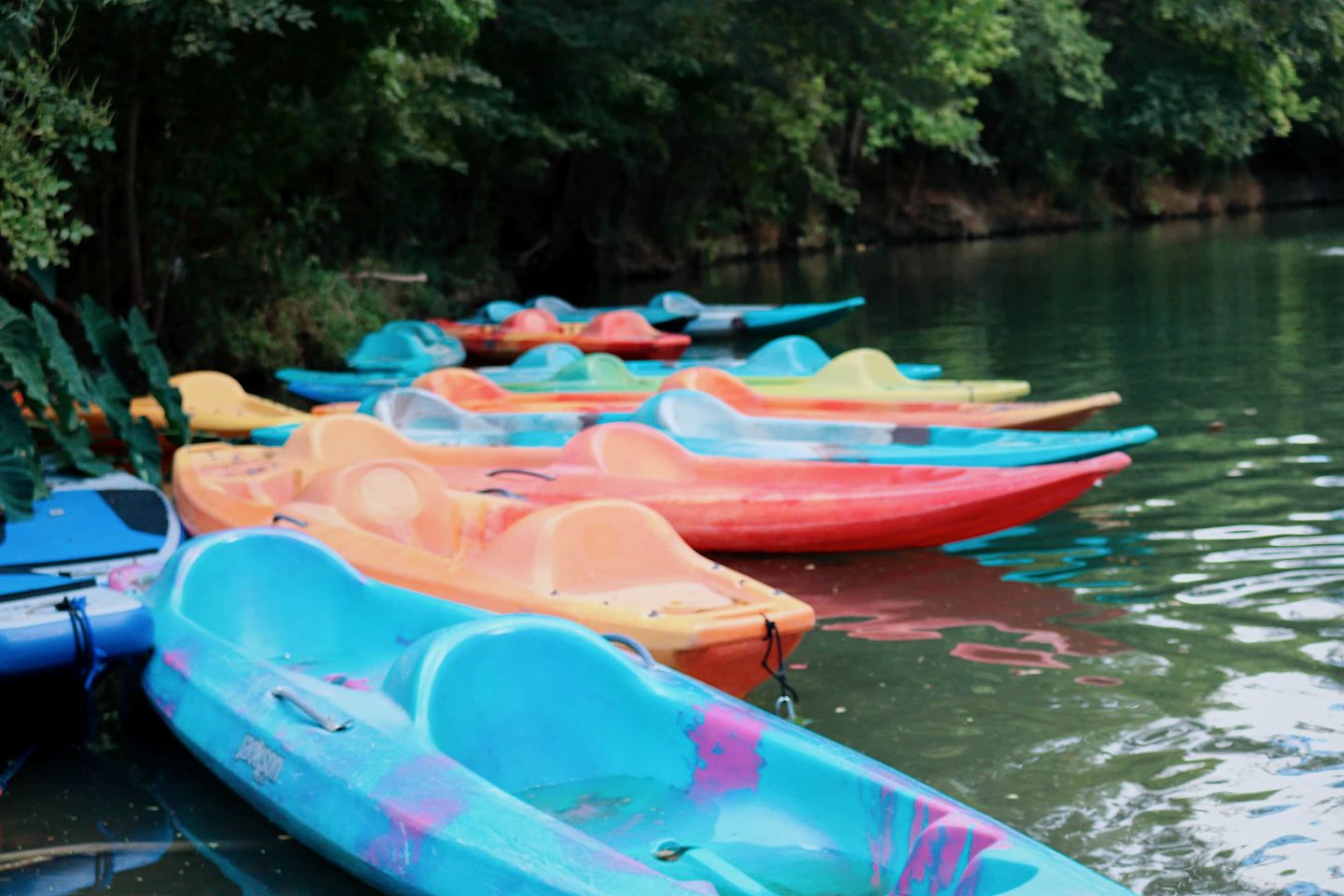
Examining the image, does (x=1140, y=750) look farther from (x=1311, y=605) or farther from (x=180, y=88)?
(x=180, y=88)

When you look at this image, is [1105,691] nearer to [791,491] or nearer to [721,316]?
[791,491]

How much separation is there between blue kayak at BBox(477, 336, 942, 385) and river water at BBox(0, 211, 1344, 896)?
7.10 ft

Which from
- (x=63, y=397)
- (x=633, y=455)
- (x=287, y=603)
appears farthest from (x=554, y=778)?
(x=63, y=397)

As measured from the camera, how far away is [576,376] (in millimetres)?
11516

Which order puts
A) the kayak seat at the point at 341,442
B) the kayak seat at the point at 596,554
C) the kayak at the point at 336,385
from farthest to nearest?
1. the kayak at the point at 336,385
2. the kayak seat at the point at 341,442
3. the kayak seat at the point at 596,554

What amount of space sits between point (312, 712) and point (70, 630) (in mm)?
1099

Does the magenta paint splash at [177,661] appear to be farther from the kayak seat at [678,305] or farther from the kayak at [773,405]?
the kayak seat at [678,305]

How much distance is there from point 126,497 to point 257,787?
322 cm

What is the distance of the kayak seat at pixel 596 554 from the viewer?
531 centimetres

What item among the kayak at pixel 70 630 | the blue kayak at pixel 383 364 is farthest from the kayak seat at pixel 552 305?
the kayak at pixel 70 630

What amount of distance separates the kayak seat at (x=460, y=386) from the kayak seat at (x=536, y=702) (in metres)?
6.52

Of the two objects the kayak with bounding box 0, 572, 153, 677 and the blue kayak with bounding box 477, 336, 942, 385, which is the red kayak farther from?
the blue kayak with bounding box 477, 336, 942, 385

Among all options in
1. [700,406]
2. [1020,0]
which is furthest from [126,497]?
[1020,0]

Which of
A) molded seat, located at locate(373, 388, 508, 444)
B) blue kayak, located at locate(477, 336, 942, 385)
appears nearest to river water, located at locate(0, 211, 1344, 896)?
blue kayak, located at locate(477, 336, 942, 385)
